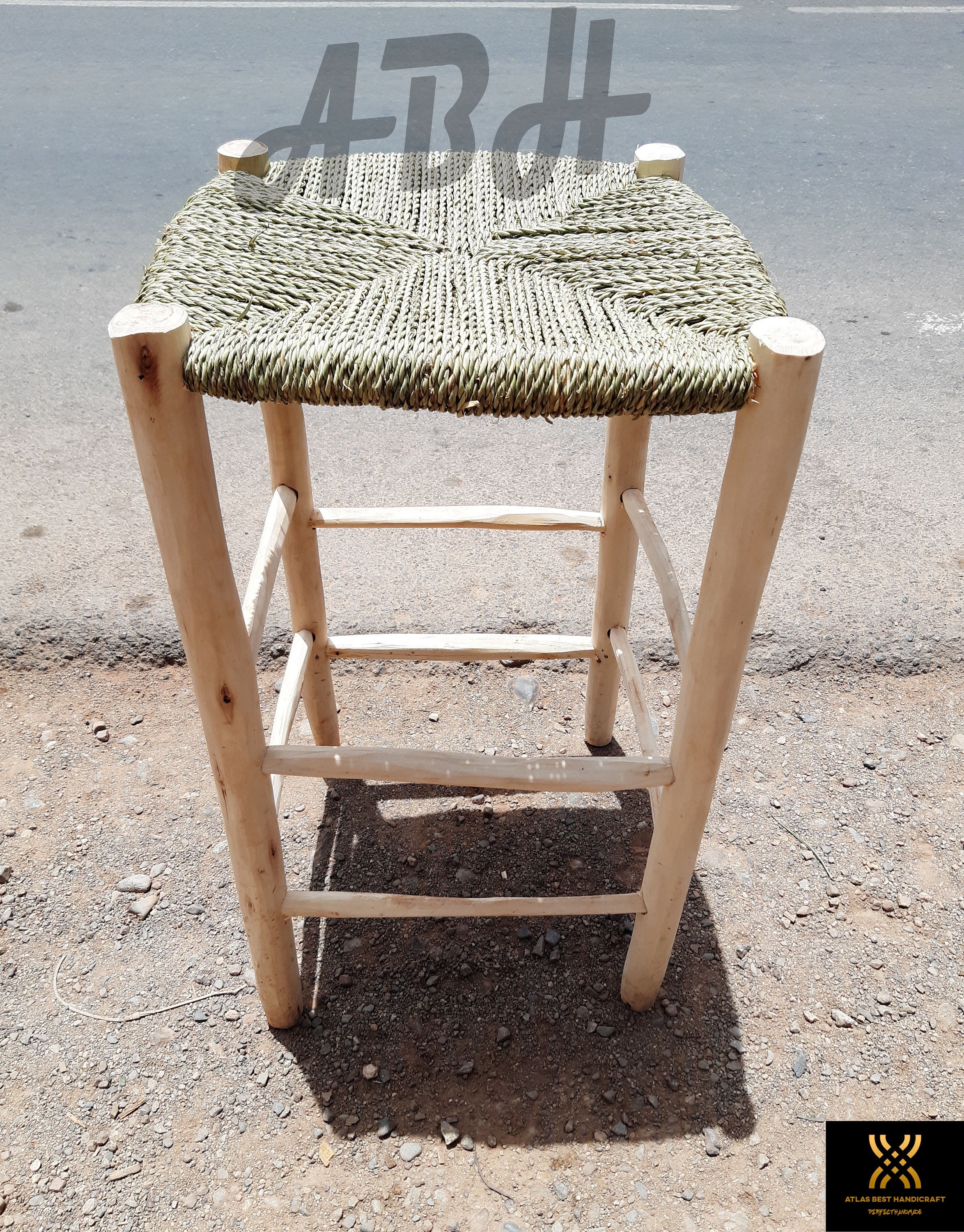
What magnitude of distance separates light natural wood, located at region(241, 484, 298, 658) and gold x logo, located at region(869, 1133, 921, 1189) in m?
0.82

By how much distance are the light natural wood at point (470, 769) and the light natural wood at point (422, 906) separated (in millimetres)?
144

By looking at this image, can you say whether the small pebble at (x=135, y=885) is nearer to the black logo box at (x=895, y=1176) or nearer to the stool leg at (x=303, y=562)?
the stool leg at (x=303, y=562)

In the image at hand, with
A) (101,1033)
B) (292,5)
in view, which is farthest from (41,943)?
(292,5)

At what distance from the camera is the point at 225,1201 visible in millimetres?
1021

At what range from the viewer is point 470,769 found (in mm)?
970

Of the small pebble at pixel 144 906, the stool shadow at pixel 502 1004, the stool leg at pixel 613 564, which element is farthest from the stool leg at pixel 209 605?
the stool leg at pixel 613 564

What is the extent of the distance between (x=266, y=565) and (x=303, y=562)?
0.17 m

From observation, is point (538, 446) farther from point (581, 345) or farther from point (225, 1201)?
point (225, 1201)

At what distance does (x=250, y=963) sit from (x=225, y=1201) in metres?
0.27

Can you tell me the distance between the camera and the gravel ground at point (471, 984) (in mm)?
1042

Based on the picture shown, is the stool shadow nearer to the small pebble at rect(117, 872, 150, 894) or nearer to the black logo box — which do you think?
the black logo box

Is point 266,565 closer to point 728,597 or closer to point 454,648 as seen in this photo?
point 454,648

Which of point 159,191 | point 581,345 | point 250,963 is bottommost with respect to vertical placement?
point 250,963

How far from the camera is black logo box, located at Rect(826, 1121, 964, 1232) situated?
1.02m
